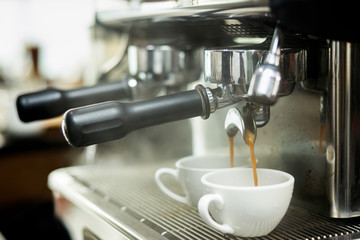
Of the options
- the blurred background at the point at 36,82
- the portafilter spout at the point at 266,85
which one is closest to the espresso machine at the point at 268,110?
the portafilter spout at the point at 266,85

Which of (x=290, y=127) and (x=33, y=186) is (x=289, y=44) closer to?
(x=290, y=127)

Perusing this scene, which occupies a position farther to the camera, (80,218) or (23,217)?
(23,217)

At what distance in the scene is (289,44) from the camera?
0.57 meters

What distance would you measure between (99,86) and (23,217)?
583 mm

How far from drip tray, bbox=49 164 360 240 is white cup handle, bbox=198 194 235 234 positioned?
2 centimetres

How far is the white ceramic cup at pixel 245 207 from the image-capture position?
1.73 feet

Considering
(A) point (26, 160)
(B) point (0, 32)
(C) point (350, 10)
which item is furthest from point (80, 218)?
(B) point (0, 32)

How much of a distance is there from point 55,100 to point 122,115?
20 centimetres

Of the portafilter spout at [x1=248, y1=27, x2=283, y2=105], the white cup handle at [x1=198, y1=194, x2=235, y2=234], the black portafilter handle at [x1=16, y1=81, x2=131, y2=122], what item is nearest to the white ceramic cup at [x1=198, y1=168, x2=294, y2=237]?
the white cup handle at [x1=198, y1=194, x2=235, y2=234]

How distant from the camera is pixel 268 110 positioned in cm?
58

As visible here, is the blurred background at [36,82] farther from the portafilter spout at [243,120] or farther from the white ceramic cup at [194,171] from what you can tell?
the portafilter spout at [243,120]

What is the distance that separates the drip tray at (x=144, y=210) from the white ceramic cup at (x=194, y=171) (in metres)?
0.02

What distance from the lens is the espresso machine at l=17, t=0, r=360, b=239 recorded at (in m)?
0.48

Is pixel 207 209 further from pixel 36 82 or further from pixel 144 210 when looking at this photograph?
pixel 36 82
